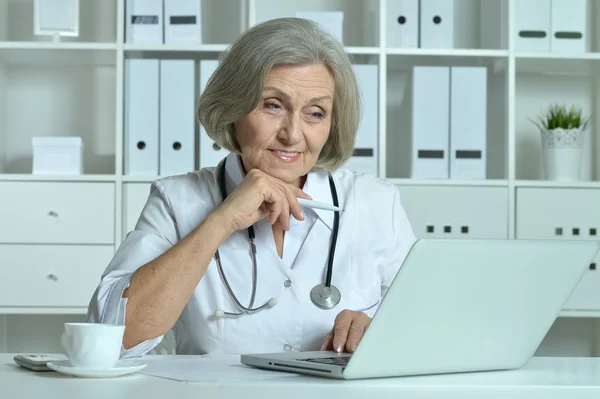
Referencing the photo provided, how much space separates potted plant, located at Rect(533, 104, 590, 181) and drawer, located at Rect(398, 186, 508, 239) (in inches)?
9.1

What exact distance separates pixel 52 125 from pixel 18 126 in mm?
123

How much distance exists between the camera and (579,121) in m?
Answer: 2.96

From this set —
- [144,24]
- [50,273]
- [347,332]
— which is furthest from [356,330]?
[144,24]

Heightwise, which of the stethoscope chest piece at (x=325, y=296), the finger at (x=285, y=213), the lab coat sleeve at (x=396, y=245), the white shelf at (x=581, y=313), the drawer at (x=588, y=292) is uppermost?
the finger at (x=285, y=213)

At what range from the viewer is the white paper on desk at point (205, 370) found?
997 millimetres

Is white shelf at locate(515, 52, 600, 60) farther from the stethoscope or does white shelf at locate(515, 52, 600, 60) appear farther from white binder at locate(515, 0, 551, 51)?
the stethoscope

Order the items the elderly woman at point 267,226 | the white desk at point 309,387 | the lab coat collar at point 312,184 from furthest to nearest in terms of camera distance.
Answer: the lab coat collar at point 312,184, the elderly woman at point 267,226, the white desk at point 309,387

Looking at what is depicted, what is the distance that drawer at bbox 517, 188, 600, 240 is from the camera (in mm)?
2902

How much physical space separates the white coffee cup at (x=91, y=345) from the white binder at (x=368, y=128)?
190cm

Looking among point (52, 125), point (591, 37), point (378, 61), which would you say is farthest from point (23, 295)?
point (591, 37)

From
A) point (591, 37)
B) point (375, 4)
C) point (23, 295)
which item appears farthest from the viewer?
point (591, 37)

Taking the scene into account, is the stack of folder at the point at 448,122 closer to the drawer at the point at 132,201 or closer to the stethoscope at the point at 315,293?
the drawer at the point at 132,201

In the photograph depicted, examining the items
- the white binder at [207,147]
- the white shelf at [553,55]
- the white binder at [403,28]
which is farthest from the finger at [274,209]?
the white shelf at [553,55]

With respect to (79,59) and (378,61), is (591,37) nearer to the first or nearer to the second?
(378,61)
